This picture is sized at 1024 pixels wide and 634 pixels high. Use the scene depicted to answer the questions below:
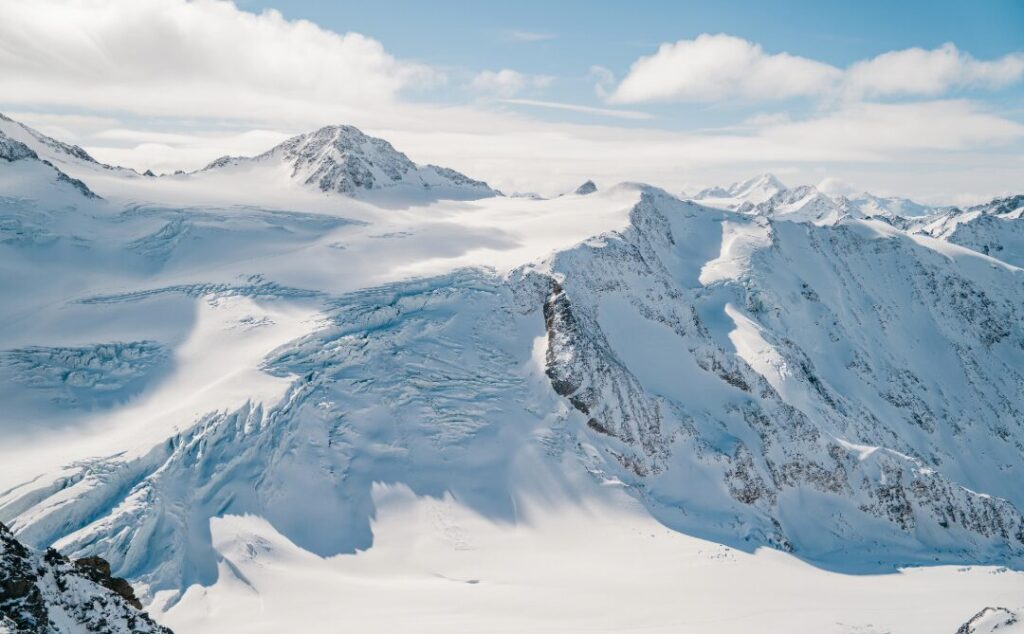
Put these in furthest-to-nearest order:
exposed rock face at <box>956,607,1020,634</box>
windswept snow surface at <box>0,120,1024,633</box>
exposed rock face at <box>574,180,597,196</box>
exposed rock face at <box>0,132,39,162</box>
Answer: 1. exposed rock face at <box>574,180,597,196</box>
2. exposed rock face at <box>0,132,39,162</box>
3. windswept snow surface at <box>0,120,1024,633</box>
4. exposed rock face at <box>956,607,1020,634</box>

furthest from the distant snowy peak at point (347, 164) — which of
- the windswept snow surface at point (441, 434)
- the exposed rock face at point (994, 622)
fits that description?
the exposed rock face at point (994, 622)

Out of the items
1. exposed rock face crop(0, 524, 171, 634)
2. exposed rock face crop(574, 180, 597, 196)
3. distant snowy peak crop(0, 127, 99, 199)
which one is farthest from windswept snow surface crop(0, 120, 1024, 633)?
exposed rock face crop(574, 180, 597, 196)

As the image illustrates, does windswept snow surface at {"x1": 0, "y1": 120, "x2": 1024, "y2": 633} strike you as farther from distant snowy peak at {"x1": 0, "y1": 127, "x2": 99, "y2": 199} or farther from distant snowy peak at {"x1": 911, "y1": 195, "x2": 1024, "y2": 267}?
distant snowy peak at {"x1": 911, "y1": 195, "x2": 1024, "y2": 267}

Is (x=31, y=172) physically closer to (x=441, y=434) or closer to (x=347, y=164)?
(x=347, y=164)

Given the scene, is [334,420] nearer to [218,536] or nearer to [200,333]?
[218,536]

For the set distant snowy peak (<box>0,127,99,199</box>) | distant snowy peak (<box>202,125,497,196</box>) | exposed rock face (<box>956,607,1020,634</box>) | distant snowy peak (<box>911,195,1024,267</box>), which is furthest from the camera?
distant snowy peak (<box>911,195,1024,267</box>)

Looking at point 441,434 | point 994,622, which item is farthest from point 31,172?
point 994,622

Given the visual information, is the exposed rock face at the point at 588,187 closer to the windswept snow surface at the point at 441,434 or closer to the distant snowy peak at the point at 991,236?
the windswept snow surface at the point at 441,434
